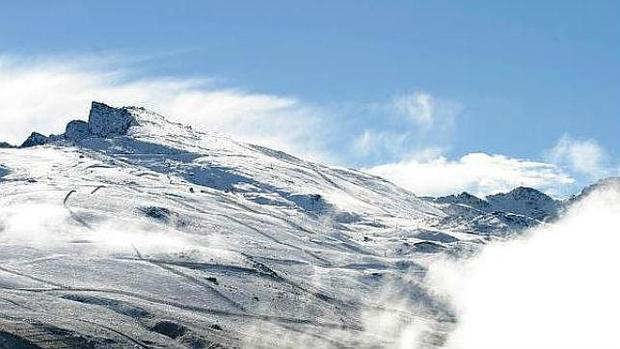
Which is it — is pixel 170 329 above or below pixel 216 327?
below

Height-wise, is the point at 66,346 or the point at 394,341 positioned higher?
the point at 394,341

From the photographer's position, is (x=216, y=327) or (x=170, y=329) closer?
(x=170, y=329)

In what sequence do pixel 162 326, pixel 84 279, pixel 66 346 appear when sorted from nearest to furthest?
pixel 66 346
pixel 162 326
pixel 84 279

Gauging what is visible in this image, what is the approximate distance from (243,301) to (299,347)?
107 feet

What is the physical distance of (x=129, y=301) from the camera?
180 meters

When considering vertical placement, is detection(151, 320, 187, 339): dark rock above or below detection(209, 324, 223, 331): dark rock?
below

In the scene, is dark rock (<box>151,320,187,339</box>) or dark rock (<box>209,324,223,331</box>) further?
dark rock (<box>209,324,223,331</box>)

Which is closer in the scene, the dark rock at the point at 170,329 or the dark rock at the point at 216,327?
the dark rock at the point at 170,329

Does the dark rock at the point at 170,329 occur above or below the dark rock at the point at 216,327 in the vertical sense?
below

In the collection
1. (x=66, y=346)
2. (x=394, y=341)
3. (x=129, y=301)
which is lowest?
(x=66, y=346)

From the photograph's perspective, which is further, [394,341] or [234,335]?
[394,341]

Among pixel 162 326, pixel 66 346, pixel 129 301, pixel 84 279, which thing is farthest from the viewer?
pixel 84 279

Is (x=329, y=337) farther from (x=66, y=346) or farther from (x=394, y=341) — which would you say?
(x=66, y=346)

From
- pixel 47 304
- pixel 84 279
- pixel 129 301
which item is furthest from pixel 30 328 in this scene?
pixel 84 279
